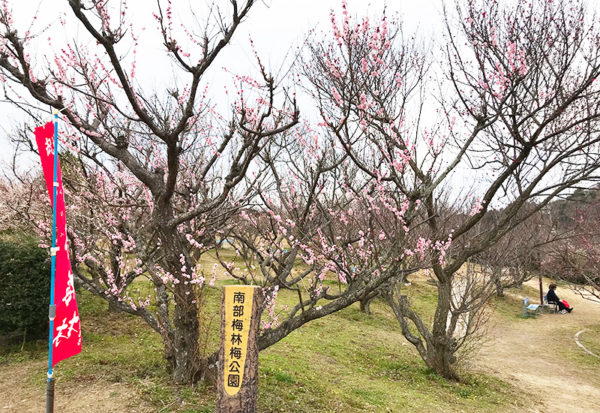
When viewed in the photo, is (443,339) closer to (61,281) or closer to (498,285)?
(61,281)

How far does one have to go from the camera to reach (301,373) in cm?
668

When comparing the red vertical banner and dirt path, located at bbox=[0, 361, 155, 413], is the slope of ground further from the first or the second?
the red vertical banner

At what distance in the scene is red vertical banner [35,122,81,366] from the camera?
11.4 ft

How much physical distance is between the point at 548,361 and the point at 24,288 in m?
13.6

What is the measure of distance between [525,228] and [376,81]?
1427cm

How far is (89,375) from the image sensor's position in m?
5.56

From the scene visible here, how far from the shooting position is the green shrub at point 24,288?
6.51m

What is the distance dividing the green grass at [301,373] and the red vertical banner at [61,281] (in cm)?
160

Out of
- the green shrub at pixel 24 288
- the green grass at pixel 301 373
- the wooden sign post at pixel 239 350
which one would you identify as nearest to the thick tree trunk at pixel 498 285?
the green grass at pixel 301 373

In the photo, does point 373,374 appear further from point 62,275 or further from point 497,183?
point 62,275

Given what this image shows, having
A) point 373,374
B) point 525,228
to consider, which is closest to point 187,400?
point 373,374

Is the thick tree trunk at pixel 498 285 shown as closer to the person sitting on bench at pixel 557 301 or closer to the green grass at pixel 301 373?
the person sitting on bench at pixel 557 301

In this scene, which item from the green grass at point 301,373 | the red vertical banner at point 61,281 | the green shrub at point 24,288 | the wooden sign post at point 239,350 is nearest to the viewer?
the red vertical banner at point 61,281

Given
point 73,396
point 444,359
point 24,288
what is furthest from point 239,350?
point 444,359
